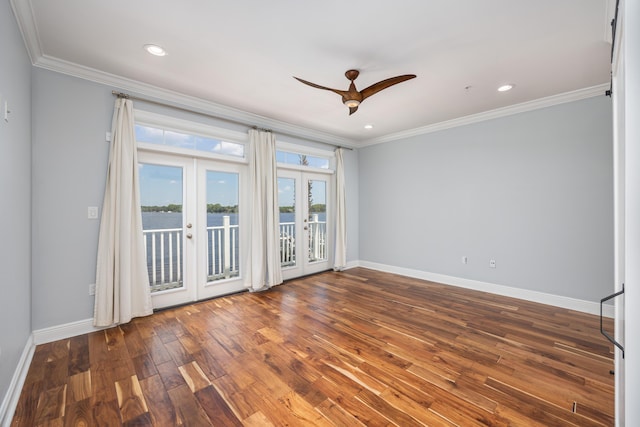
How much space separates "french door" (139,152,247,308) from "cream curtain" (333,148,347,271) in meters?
2.05

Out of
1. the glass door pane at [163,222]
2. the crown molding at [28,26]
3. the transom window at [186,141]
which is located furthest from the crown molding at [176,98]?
the glass door pane at [163,222]

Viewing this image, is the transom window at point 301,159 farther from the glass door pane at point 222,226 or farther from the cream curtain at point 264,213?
the glass door pane at point 222,226

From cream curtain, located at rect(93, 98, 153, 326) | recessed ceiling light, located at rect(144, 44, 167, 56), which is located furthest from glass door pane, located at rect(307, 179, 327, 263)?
recessed ceiling light, located at rect(144, 44, 167, 56)

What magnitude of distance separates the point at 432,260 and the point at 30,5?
221 inches

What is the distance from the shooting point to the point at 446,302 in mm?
3771

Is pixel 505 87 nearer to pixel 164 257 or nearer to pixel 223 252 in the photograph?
pixel 223 252

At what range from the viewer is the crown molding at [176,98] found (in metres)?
2.75

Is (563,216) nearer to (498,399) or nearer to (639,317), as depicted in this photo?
(498,399)

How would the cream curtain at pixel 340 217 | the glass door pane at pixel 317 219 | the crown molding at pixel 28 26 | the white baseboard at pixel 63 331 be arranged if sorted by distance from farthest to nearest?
the cream curtain at pixel 340 217 < the glass door pane at pixel 317 219 < the white baseboard at pixel 63 331 < the crown molding at pixel 28 26

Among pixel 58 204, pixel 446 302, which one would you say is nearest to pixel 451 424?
pixel 446 302

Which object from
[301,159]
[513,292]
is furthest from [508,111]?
[301,159]

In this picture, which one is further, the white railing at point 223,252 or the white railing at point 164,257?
the white railing at point 223,252

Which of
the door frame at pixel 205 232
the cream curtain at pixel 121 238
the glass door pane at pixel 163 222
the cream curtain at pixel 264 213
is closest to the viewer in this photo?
the cream curtain at pixel 121 238

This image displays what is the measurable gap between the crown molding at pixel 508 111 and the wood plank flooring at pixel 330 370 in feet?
9.04
